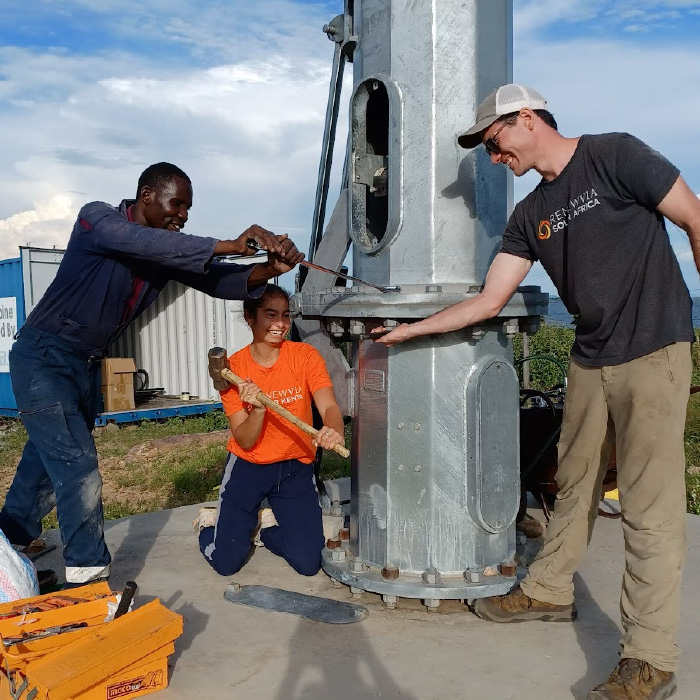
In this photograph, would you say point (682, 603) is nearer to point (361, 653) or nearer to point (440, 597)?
point (440, 597)

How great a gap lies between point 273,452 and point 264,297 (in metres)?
0.76

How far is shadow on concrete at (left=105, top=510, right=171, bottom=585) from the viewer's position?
12.5 ft

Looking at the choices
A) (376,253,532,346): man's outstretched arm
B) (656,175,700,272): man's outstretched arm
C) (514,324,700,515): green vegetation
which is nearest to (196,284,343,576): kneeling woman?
(376,253,532,346): man's outstretched arm

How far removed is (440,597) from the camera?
3.24 metres

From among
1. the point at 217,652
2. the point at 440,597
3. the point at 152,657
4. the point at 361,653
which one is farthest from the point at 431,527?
the point at 152,657

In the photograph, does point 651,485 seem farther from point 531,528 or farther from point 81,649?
point 81,649

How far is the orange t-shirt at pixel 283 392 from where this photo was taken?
3881 mm

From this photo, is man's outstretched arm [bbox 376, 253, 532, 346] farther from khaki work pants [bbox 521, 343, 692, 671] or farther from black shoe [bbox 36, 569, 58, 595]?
black shoe [bbox 36, 569, 58, 595]

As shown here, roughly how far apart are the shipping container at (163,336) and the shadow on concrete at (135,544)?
6.38 metres

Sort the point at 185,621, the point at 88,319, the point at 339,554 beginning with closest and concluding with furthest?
1. the point at 185,621
2. the point at 88,319
3. the point at 339,554

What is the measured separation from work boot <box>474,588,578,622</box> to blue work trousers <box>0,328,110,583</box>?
5.19 feet

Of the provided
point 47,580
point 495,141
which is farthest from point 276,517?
point 495,141

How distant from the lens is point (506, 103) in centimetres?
286

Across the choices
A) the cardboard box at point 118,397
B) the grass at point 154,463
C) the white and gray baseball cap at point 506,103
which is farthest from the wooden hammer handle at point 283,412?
the cardboard box at point 118,397
